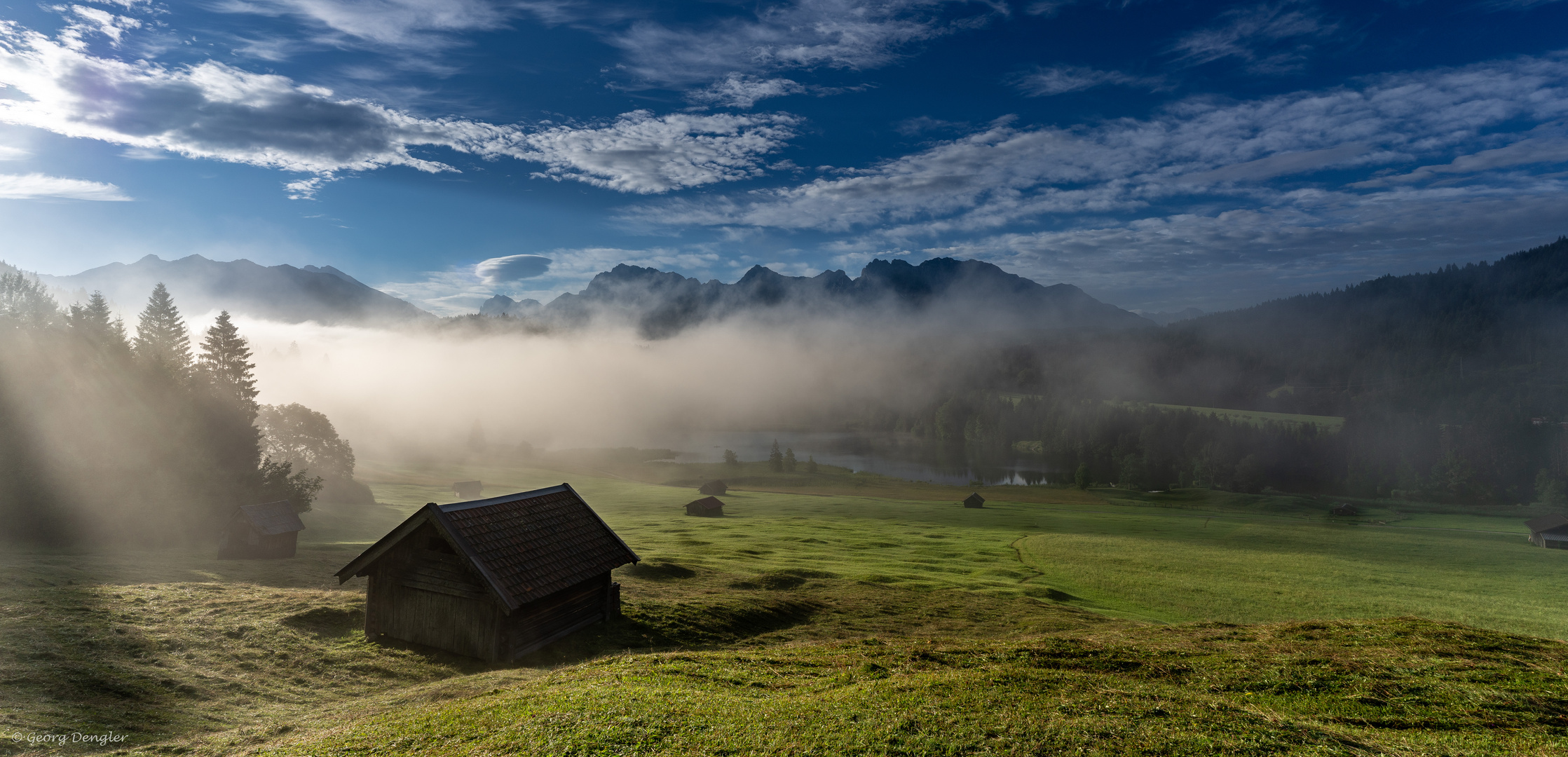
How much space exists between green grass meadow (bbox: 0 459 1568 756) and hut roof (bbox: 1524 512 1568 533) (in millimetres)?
28675

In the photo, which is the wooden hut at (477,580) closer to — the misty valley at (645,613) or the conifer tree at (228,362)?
the misty valley at (645,613)

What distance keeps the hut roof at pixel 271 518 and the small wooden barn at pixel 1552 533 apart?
115833 mm

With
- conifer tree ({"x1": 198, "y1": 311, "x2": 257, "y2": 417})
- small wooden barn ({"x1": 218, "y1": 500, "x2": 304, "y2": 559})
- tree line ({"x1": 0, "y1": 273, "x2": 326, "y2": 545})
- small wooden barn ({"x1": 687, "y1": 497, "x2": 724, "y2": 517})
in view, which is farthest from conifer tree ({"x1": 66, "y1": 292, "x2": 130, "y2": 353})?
small wooden barn ({"x1": 687, "y1": 497, "x2": 724, "y2": 517})

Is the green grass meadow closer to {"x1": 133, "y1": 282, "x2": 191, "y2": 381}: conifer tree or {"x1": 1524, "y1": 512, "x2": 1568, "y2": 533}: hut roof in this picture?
{"x1": 133, "y1": 282, "x2": 191, "y2": 381}: conifer tree

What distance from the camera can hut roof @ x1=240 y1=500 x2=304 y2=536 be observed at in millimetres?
41312

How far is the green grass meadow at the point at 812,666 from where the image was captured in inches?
466

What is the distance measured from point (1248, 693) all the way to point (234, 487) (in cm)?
6919

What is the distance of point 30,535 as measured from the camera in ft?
135

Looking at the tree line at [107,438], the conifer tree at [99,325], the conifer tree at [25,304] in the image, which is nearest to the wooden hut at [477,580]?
the tree line at [107,438]

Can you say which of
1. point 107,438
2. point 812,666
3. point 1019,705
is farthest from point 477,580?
point 107,438

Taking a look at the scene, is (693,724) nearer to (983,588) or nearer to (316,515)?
(983,588)

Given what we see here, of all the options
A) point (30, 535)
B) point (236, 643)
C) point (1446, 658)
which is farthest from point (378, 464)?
point (1446, 658)

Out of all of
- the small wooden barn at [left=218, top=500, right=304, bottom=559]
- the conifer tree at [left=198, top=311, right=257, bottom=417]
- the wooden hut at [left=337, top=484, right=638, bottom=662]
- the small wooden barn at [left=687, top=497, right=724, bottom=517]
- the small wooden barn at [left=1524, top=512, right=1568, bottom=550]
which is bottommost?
the small wooden barn at [left=687, top=497, right=724, bottom=517]

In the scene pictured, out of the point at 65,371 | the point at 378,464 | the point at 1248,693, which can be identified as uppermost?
the point at 65,371
